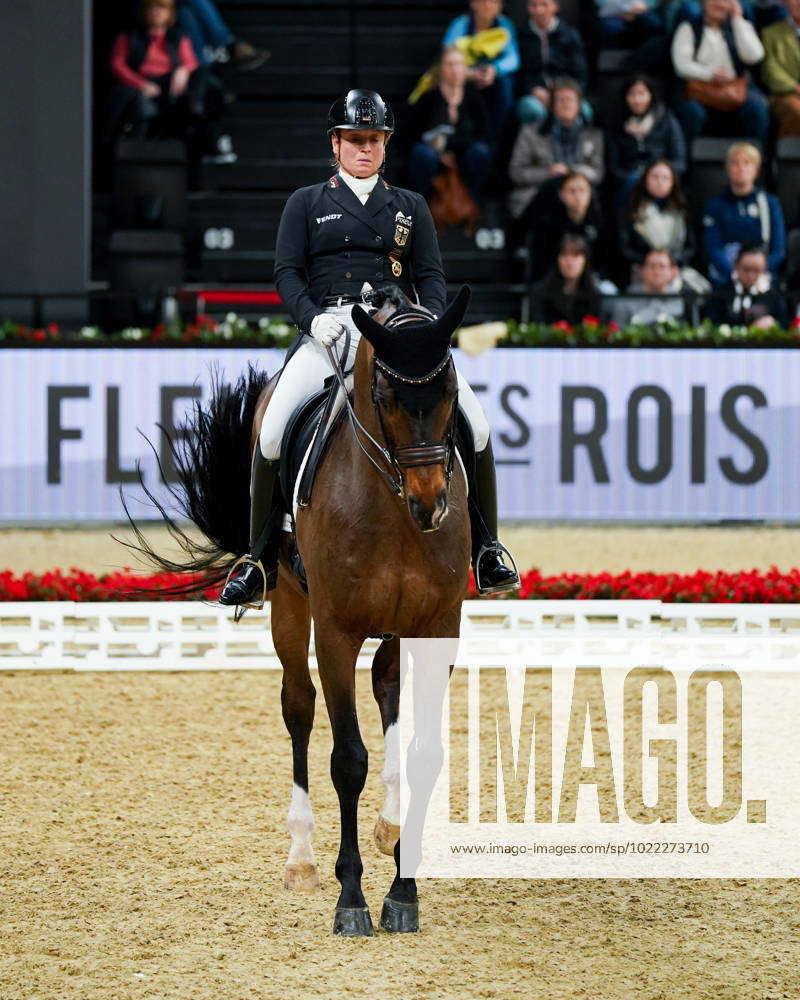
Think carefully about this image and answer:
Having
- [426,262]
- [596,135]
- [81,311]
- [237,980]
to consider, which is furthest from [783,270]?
[237,980]

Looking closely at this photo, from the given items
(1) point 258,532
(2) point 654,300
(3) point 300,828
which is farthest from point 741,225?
(3) point 300,828

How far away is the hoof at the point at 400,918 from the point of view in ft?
16.7

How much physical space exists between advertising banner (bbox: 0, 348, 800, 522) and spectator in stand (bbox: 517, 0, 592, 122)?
4.39 m

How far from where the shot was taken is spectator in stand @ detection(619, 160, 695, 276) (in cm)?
1591

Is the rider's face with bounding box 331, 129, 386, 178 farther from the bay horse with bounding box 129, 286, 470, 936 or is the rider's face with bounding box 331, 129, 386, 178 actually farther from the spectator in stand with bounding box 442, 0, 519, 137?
the spectator in stand with bounding box 442, 0, 519, 137

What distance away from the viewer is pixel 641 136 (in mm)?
17016

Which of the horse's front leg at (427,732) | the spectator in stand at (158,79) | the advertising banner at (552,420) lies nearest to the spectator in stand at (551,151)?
the advertising banner at (552,420)

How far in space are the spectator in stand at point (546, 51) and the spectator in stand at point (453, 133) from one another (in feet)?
2.16

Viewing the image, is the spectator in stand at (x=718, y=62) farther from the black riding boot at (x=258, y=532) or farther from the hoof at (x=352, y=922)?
the hoof at (x=352, y=922)

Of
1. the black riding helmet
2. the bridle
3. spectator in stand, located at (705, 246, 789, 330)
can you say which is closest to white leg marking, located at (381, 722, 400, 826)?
the bridle

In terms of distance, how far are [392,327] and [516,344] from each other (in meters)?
9.16

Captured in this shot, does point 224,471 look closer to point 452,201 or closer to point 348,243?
point 348,243

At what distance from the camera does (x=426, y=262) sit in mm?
5914

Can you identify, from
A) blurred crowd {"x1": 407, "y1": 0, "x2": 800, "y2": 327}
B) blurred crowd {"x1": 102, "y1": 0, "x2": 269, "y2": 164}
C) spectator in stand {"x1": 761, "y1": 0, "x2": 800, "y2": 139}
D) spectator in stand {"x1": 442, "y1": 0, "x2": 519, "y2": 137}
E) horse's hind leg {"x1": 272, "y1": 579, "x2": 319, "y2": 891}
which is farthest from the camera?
spectator in stand {"x1": 761, "y1": 0, "x2": 800, "y2": 139}
